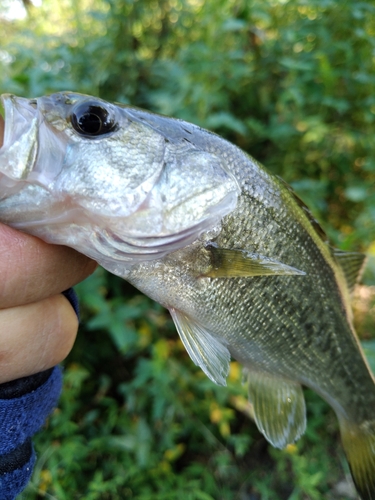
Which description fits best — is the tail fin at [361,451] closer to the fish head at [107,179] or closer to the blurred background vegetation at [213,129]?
the blurred background vegetation at [213,129]

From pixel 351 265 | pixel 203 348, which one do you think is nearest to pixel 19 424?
pixel 203 348

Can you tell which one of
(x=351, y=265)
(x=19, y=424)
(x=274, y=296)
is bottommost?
(x=19, y=424)

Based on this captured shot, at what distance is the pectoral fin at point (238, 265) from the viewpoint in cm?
71

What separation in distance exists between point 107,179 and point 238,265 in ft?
A: 0.96

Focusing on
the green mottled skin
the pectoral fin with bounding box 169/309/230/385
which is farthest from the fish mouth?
the pectoral fin with bounding box 169/309/230/385

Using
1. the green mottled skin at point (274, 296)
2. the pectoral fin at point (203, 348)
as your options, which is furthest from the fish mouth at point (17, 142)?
the pectoral fin at point (203, 348)

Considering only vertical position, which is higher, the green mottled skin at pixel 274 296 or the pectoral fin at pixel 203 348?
the green mottled skin at pixel 274 296

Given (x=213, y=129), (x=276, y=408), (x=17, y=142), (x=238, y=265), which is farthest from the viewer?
(x=213, y=129)

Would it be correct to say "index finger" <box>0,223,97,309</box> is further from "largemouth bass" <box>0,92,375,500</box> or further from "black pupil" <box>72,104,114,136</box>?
"black pupil" <box>72,104,114,136</box>

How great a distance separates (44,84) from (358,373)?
1.55m

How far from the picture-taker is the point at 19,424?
710 mm

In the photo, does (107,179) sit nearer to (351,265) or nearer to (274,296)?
(274,296)

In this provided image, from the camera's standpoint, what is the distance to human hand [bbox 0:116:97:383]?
1.99 ft

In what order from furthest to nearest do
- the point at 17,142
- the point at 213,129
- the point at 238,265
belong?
1. the point at 213,129
2. the point at 238,265
3. the point at 17,142
